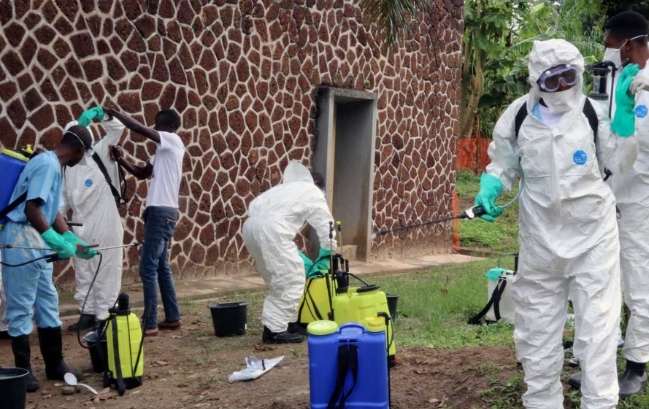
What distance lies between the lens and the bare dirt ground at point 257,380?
5340 millimetres

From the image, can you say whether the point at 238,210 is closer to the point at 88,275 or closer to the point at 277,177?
the point at 277,177

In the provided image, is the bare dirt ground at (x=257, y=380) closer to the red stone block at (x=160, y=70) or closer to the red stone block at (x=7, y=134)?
the red stone block at (x=7, y=134)

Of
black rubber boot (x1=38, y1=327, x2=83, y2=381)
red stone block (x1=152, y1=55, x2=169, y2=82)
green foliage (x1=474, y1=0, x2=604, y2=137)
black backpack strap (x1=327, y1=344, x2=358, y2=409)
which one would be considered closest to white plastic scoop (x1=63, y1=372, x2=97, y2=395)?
black rubber boot (x1=38, y1=327, x2=83, y2=381)

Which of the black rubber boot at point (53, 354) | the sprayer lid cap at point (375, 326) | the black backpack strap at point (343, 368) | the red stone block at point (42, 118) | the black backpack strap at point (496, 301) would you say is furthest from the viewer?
the red stone block at point (42, 118)

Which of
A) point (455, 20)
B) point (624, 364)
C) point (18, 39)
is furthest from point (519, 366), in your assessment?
point (455, 20)

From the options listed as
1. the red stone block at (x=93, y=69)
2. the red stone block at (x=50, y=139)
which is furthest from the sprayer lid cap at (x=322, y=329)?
the red stone block at (x=93, y=69)

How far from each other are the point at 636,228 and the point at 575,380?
1.02 m

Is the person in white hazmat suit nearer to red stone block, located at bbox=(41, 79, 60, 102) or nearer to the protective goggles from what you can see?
the protective goggles

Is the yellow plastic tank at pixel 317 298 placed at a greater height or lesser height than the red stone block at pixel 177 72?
lesser

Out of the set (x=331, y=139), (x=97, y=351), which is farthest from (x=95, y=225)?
(x=331, y=139)

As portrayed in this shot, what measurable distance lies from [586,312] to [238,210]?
7.65m

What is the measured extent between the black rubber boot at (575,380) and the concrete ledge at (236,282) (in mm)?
5316

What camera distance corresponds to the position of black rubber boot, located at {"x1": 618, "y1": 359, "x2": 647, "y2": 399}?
504cm

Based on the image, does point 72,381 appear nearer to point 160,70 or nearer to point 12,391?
point 12,391
